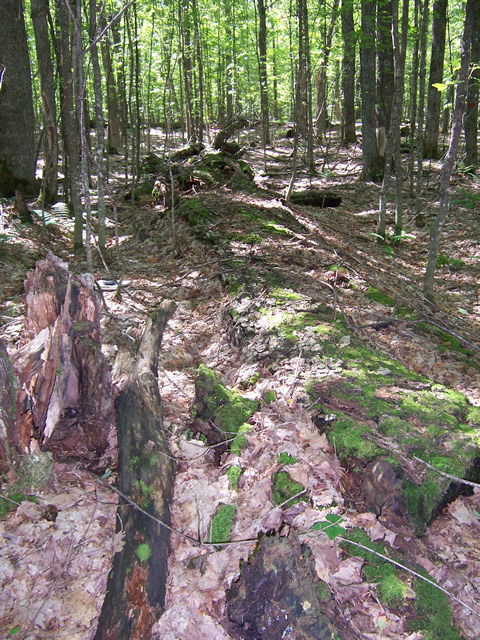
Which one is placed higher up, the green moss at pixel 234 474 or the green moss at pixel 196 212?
the green moss at pixel 196 212

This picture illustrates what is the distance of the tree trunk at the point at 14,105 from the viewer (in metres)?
8.68

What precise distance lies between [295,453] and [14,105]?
9651mm

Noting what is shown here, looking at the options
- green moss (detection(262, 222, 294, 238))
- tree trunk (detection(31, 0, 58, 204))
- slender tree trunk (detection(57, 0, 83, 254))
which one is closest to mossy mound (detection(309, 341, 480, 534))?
green moss (detection(262, 222, 294, 238))

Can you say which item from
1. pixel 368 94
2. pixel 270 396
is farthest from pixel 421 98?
pixel 270 396

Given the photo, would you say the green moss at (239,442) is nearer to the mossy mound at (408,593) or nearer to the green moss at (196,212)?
the mossy mound at (408,593)

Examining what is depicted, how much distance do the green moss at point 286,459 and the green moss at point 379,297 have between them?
2905mm

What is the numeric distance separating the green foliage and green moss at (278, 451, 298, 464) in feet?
3.15

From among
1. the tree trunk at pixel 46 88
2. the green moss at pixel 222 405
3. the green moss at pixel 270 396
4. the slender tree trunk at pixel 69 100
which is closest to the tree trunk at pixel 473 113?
the slender tree trunk at pixel 69 100

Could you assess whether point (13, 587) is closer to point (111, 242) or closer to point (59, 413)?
point (59, 413)

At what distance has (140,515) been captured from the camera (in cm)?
245

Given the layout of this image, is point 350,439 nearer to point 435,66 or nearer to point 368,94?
point 368,94

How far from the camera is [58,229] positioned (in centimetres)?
844

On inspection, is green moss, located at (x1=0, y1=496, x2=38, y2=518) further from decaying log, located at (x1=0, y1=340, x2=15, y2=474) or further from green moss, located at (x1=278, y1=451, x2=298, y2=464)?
green moss, located at (x1=278, y1=451, x2=298, y2=464)

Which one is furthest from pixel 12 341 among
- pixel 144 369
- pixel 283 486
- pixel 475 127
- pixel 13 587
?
pixel 475 127
